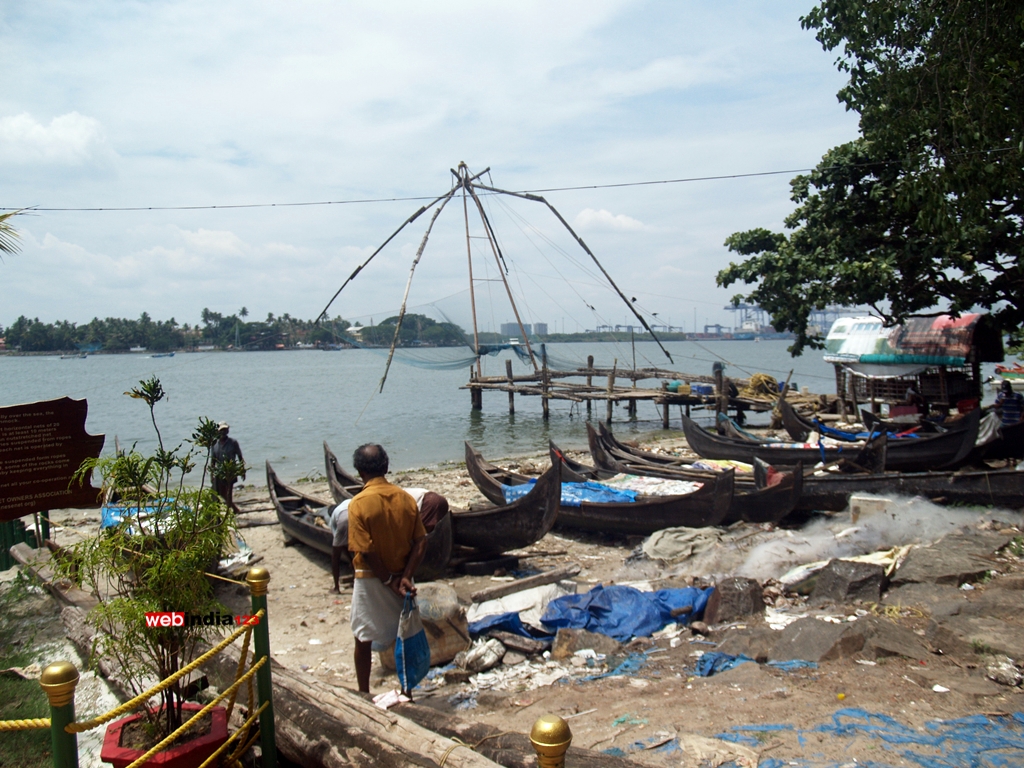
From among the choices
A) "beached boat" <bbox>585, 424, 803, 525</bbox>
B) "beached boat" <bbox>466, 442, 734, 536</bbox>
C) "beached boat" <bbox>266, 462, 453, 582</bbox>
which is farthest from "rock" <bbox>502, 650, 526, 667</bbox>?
"beached boat" <bbox>585, 424, 803, 525</bbox>

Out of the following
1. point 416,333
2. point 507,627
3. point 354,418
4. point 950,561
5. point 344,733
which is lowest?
point 354,418

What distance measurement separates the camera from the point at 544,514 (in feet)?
23.5

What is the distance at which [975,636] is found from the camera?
4.17 m

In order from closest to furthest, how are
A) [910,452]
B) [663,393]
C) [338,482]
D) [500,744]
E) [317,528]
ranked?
1. [500,744]
2. [317,528]
3. [338,482]
4. [910,452]
5. [663,393]

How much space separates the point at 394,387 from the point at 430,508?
41846mm

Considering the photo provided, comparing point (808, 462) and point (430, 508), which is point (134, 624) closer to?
point (430, 508)

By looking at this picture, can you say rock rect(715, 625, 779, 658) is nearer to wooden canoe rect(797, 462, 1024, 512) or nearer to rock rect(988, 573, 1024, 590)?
rock rect(988, 573, 1024, 590)

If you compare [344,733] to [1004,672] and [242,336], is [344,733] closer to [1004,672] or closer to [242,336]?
[1004,672]

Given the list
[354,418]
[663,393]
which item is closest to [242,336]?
[354,418]

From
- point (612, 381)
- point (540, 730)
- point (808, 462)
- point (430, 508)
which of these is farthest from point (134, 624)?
point (612, 381)

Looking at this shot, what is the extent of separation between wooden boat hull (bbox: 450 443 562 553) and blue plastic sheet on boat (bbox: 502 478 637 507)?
132 cm

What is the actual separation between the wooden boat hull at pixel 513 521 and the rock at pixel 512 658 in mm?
2139

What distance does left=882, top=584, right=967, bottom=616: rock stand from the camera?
4777mm

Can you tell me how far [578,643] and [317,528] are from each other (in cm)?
386
